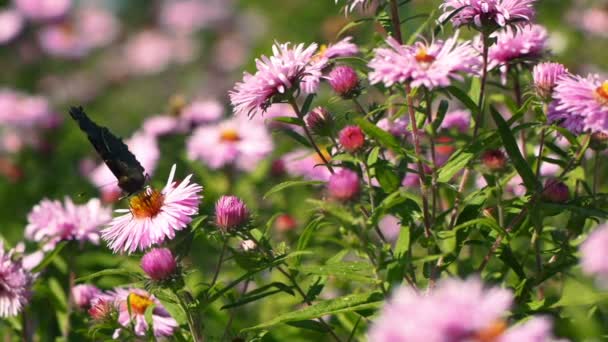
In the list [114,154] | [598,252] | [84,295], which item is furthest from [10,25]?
[598,252]

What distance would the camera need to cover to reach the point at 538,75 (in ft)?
5.75

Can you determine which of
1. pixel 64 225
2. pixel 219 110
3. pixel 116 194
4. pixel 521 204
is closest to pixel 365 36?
pixel 219 110

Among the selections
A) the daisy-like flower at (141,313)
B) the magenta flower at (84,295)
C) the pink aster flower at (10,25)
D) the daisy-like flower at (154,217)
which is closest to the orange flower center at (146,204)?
the daisy-like flower at (154,217)

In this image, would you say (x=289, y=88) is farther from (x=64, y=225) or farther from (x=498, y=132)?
(x=64, y=225)

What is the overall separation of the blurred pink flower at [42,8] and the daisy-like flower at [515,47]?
3985 millimetres

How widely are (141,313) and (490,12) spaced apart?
100cm

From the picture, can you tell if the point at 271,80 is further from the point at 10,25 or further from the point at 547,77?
the point at 10,25

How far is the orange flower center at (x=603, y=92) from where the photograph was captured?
161cm

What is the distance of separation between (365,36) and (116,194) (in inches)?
92.2

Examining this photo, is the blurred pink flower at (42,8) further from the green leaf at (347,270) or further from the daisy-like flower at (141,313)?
the green leaf at (347,270)

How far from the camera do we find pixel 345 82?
1802 mm

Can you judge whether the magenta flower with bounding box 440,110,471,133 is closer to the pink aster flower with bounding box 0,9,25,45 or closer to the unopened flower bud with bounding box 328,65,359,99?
the unopened flower bud with bounding box 328,65,359,99

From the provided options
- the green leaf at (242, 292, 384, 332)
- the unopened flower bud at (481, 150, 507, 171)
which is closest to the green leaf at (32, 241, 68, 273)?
the green leaf at (242, 292, 384, 332)

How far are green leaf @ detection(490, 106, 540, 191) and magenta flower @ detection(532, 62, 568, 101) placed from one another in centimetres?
14
